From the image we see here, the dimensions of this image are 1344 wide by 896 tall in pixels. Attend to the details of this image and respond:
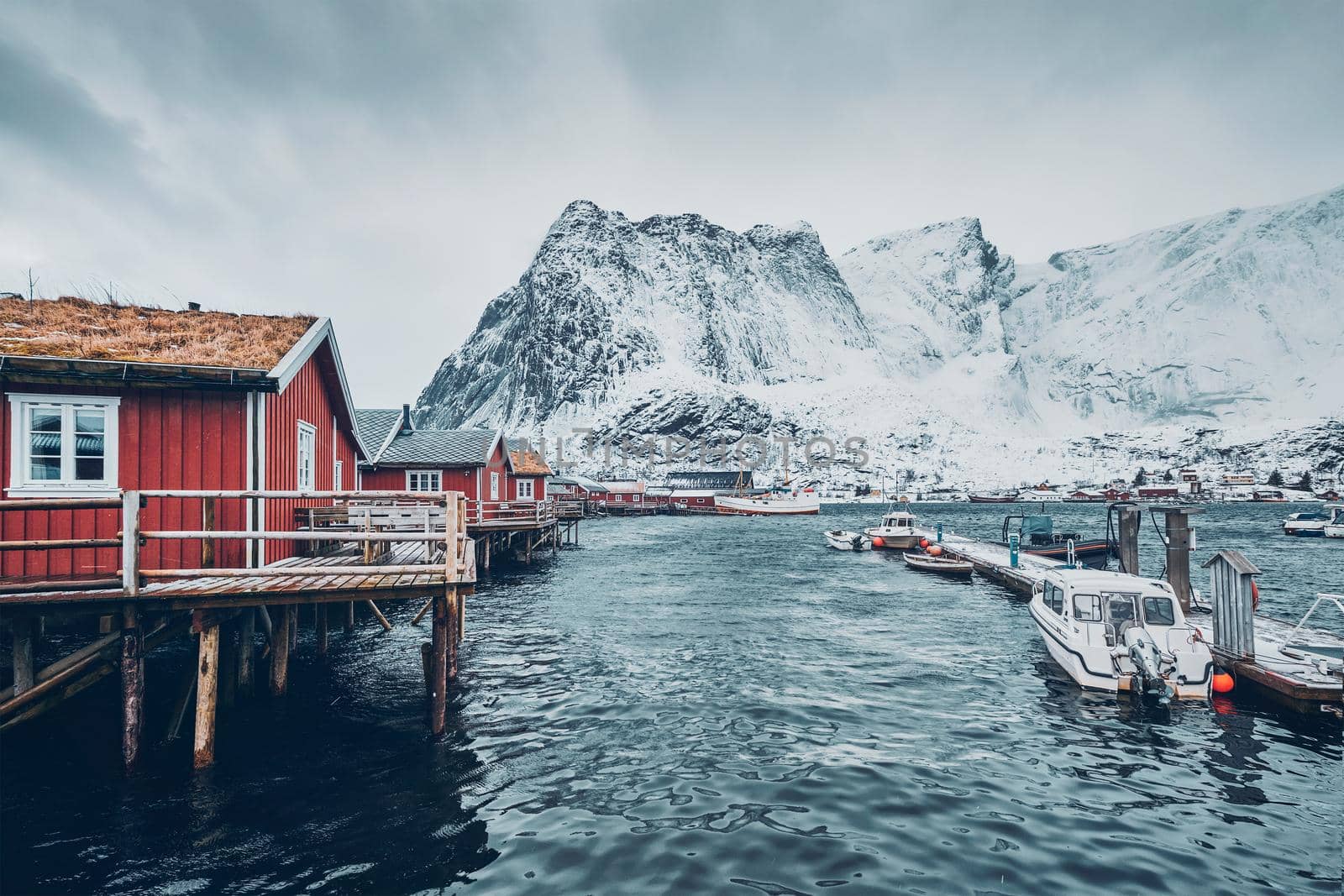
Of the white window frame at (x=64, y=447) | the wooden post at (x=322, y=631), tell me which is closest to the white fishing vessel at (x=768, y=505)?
the wooden post at (x=322, y=631)

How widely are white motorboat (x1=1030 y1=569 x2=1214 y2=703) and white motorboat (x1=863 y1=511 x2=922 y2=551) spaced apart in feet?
104

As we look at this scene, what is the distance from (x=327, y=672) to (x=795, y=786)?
11658 mm

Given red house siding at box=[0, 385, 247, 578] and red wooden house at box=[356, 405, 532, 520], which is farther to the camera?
red wooden house at box=[356, 405, 532, 520]

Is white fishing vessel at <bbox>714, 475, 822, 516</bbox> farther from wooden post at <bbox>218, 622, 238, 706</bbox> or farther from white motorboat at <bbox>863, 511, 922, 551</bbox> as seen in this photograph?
wooden post at <bbox>218, 622, 238, 706</bbox>

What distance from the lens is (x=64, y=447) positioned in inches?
478

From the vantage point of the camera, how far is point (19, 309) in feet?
47.3

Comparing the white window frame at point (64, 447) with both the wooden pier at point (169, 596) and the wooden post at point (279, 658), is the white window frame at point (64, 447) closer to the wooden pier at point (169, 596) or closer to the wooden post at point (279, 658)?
the wooden pier at point (169, 596)

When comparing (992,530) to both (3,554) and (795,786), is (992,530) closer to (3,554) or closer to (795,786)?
(795,786)

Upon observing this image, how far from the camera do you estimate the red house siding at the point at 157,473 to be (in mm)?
11914

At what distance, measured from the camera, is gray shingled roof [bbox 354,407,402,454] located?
33.7 metres

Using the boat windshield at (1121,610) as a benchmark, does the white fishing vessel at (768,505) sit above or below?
below

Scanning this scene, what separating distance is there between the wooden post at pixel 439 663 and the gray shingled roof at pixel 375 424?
23.9 metres

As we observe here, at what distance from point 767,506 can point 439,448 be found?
260 ft

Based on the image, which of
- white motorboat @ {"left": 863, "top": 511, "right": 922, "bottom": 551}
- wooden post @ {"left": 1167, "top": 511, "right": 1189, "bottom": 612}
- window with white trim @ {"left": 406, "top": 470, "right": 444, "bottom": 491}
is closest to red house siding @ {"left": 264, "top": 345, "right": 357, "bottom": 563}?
window with white trim @ {"left": 406, "top": 470, "right": 444, "bottom": 491}
